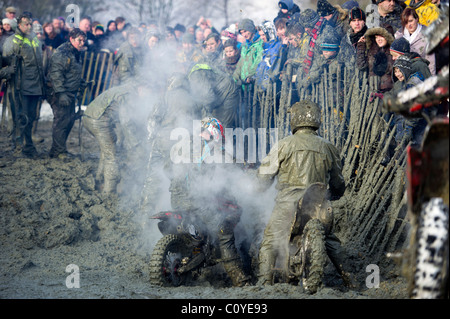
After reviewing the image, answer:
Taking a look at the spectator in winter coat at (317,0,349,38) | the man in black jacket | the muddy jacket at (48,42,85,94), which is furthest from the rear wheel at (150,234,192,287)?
the muddy jacket at (48,42,85,94)

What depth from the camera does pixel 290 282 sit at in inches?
198

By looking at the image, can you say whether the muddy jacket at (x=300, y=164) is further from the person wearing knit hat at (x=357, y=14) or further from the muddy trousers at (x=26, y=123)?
the muddy trousers at (x=26, y=123)

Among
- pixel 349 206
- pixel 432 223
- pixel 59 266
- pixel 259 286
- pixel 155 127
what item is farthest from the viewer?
pixel 155 127

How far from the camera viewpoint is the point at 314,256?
4.48 m

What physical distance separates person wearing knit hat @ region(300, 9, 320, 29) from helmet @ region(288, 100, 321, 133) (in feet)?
11.8

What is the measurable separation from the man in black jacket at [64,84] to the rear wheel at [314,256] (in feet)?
21.8

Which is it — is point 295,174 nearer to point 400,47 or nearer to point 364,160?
point 364,160

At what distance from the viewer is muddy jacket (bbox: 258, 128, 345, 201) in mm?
5086

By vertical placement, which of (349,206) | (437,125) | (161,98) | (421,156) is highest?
(161,98)

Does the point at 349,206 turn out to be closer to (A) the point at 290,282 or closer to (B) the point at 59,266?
(A) the point at 290,282

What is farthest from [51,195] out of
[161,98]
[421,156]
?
[421,156]

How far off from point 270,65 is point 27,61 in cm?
481

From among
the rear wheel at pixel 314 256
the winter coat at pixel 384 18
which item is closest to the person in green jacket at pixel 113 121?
the winter coat at pixel 384 18
